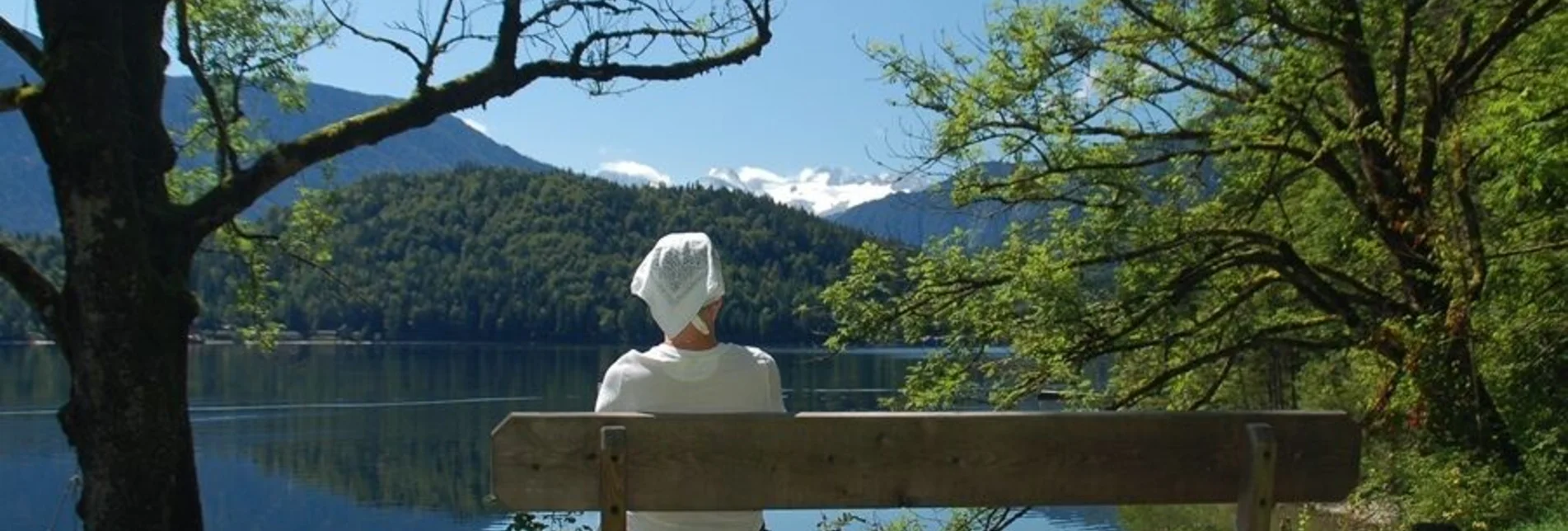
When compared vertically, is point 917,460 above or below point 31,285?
below

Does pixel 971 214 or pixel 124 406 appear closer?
pixel 124 406

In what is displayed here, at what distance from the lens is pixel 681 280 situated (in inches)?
152

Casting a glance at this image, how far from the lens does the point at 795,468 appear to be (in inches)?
136

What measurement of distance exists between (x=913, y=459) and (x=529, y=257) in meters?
138

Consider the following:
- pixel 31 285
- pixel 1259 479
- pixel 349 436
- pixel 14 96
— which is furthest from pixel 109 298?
pixel 349 436

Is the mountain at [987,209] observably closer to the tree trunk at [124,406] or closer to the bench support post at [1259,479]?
the tree trunk at [124,406]

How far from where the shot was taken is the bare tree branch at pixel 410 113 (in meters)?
7.45

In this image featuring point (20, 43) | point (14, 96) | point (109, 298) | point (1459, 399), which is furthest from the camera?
point (1459, 399)

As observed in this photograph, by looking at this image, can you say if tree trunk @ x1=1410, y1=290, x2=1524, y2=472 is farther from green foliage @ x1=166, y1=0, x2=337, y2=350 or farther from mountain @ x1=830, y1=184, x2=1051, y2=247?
green foliage @ x1=166, y1=0, x2=337, y2=350

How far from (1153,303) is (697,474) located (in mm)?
7996

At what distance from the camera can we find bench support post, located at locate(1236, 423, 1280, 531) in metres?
3.69

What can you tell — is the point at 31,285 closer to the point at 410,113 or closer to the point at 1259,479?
the point at 410,113

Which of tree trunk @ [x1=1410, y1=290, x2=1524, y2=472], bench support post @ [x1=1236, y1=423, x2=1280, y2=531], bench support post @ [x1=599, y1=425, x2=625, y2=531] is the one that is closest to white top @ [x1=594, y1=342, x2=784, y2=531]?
bench support post @ [x1=599, y1=425, x2=625, y2=531]

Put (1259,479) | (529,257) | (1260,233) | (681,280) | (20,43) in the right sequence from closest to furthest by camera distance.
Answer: (1259,479) → (681,280) → (20,43) → (1260,233) → (529,257)
